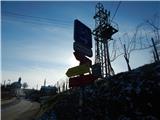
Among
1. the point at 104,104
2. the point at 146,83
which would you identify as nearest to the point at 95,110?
the point at 104,104

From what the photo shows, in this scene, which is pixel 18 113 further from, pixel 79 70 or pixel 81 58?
pixel 79 70

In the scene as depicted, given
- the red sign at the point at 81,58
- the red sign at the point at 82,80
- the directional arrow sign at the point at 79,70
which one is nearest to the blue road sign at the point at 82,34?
the red sign at the point at 81,58

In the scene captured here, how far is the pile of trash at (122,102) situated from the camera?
6.09 m

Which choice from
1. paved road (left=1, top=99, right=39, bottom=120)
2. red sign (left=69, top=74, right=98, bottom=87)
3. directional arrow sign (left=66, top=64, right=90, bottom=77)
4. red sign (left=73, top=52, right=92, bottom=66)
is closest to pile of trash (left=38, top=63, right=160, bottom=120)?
red sign (left=69, top=74, right=98, bottom=87)

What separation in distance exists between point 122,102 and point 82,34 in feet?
12.0

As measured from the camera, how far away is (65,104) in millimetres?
9469

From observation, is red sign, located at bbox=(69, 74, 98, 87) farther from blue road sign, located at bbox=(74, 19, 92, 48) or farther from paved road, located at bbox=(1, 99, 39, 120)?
paved road, located at bbox=(1, 99, 39, 120)

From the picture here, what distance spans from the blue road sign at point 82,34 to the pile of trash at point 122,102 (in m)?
1.74

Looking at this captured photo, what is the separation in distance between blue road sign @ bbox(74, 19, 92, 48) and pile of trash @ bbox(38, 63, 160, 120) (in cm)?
174

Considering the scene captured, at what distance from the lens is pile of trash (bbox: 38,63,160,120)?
6091 mm

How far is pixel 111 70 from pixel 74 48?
15109 millimetres

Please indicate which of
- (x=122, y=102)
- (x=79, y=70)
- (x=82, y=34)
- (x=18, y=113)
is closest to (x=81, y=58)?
(x=79, y=70)

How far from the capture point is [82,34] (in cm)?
575

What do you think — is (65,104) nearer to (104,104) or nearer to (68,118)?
(68,118)
